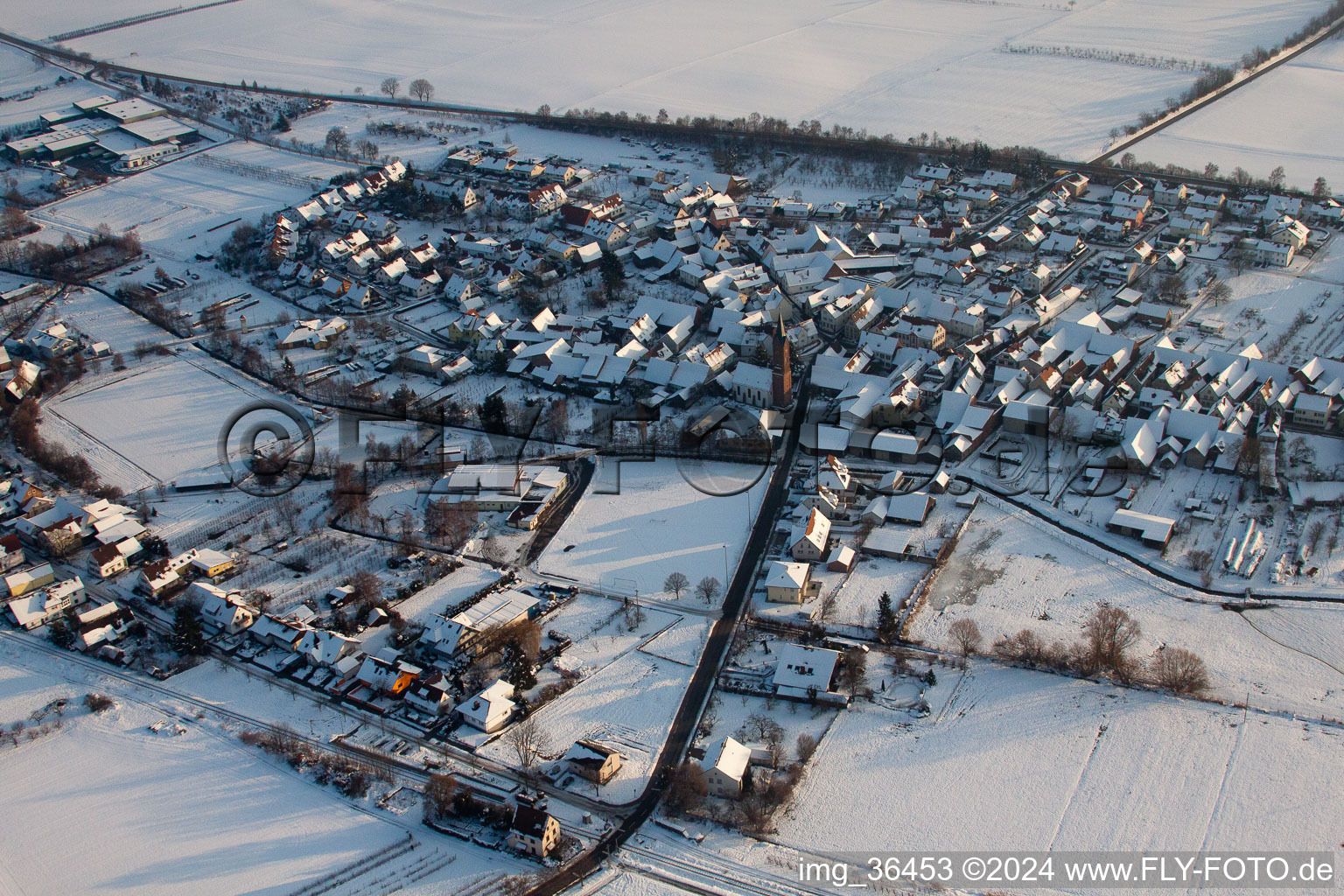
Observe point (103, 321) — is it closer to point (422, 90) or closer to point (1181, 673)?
point (422, 90)

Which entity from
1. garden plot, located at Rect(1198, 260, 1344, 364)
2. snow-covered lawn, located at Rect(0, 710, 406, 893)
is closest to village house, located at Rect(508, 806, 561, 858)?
snow-covered lawn, located at Rect(0, 710, 406, 893)

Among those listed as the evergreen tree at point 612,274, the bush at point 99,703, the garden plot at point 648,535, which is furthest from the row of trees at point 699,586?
the evergreen tree at point 612,274

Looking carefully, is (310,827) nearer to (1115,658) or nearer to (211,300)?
(1115,658)

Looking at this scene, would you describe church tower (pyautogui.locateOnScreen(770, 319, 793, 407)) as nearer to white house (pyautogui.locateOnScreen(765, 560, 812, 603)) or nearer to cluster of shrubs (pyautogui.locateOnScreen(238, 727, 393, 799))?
white house (pyautogui.locateOnScreen(765, 560, 812, 603))

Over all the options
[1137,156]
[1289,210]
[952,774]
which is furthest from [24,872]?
[1137,156]

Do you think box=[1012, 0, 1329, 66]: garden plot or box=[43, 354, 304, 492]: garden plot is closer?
box=[43, 354, 304, 492]: garden plot

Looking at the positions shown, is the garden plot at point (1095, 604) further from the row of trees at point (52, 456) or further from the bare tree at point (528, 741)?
the row of trees at point (52, 456)
